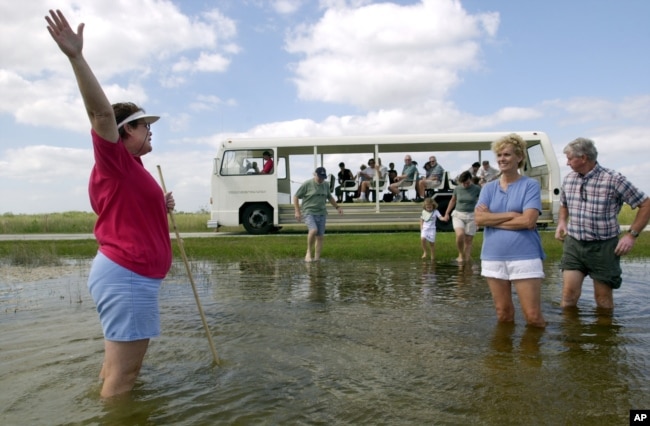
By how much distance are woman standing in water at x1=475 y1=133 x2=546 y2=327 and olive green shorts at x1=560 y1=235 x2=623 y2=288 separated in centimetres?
87

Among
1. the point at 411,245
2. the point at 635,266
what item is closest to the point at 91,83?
the point at 635,266

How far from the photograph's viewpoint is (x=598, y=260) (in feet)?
17.5

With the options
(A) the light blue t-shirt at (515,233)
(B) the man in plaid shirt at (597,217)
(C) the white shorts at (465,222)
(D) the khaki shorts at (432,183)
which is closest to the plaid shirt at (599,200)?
(B) the man in plaid shirt at (597,217)

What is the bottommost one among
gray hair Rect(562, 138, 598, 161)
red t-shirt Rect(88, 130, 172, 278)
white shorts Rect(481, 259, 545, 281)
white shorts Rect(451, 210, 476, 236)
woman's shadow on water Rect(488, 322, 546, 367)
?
woman's shadow on water Rect(488, 322, 546, 367)

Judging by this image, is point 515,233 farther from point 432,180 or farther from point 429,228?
point 432,180

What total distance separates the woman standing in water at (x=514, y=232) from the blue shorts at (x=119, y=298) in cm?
309

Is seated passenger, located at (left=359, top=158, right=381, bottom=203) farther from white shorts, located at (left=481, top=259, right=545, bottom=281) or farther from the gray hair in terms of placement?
white shorts, located at (left=481, top=259, right=545, bottom=281)

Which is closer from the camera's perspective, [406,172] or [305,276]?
[305,276]

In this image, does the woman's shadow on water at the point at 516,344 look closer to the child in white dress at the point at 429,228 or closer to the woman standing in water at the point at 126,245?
the woman standing in water at the point at 126,245

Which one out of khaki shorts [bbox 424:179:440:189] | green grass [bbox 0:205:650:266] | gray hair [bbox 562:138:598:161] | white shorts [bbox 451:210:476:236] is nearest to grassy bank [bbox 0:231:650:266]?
green grass [bbox 0:205:650:266]

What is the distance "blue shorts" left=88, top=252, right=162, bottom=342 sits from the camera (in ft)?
9.40

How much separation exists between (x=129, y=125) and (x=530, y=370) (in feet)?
9.79

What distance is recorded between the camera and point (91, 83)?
250 centimetres

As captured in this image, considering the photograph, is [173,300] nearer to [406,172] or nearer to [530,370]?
[530,370]
